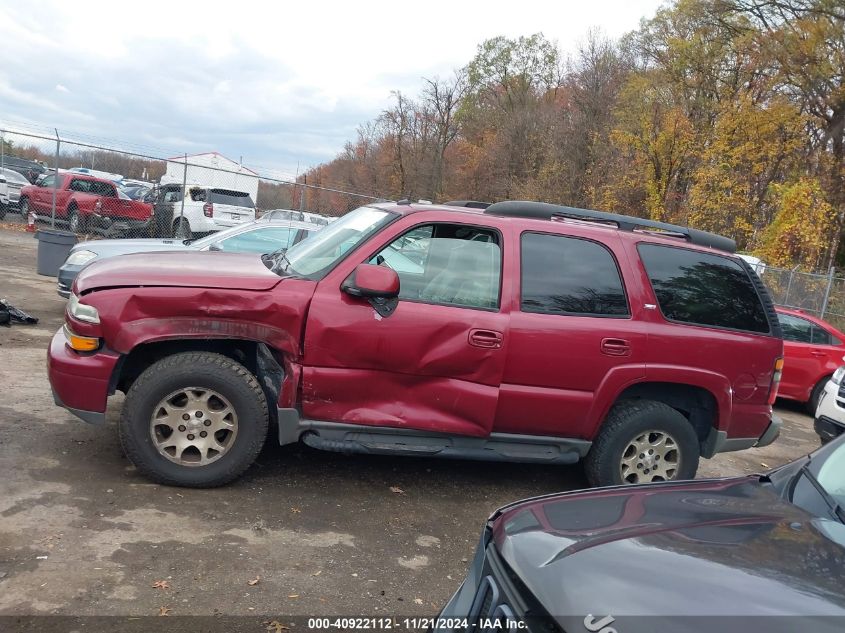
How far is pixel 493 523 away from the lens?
2.49 m

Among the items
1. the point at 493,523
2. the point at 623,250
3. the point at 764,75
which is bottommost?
the point at 493,523

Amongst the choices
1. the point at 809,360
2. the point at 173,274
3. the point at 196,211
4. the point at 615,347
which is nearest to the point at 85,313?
the point at 173,274

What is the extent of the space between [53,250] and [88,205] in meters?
7.07

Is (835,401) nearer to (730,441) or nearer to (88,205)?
(730,441)

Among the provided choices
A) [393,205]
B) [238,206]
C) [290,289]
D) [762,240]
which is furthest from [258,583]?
[762,240]

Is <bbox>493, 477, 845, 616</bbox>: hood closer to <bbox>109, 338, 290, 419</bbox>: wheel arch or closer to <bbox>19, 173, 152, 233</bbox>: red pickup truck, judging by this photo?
<bbox>109, 338, 290, 419</bbox>: wheel arch

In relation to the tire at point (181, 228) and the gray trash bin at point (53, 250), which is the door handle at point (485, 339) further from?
the tire at point (181, 228)

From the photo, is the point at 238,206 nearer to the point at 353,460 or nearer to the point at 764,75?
the point at 353,460

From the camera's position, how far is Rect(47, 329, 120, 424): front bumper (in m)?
4.29

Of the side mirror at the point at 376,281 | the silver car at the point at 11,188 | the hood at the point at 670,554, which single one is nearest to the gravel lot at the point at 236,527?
the side mirror at the point at 376,281

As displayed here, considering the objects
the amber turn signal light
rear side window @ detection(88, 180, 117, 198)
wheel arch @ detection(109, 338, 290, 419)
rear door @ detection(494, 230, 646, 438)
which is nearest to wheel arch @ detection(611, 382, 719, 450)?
rear door @ detection(494, 230, 646, 438)

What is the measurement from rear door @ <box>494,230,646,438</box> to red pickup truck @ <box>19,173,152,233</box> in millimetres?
15700

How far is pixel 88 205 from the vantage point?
733 inches

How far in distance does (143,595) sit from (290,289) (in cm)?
194
